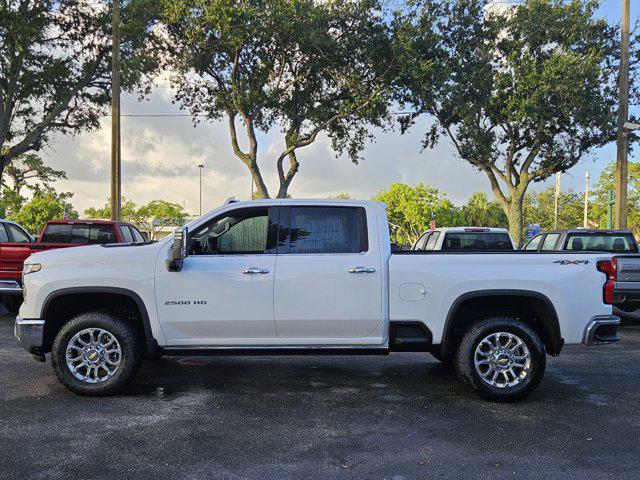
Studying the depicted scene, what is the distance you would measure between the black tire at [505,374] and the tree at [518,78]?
52.9ft

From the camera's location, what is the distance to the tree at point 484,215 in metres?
63.8

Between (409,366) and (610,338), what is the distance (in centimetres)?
235

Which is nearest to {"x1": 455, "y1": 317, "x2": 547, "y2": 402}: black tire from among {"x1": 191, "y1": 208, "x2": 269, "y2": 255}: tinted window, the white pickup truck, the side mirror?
the white pickup truck

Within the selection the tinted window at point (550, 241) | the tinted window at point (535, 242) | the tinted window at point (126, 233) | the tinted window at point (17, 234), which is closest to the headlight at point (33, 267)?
the tinted window at point (126, 233)

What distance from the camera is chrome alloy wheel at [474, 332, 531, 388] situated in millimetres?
5305

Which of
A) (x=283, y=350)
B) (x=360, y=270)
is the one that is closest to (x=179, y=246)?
(x=283, y=350)

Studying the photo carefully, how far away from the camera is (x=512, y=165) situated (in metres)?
24.1

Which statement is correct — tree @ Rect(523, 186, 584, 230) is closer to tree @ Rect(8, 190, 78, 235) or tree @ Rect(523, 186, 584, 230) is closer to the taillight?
tree @ Rect(8, 190, 78, 235)

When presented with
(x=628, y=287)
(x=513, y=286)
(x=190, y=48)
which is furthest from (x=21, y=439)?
(x=190, y=48)

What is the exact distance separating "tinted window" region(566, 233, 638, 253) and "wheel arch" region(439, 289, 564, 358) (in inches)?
234

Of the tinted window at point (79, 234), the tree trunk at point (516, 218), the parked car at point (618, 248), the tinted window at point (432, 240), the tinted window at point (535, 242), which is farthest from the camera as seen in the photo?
the tree trunk at point (516, 218)

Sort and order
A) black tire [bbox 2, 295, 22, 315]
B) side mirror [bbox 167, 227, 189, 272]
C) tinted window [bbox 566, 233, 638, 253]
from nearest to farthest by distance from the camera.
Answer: side mirror [bbox 167, 227, 189, 272]
black tire [bbox 2, 295, 22, 315]
tinted window [bbox 566, 233, 638, 253]

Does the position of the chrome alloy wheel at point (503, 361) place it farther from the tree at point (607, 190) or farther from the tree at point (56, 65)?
the tree at point (607, 190)

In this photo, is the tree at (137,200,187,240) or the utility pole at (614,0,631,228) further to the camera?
the tree at (137,200,187,240)
